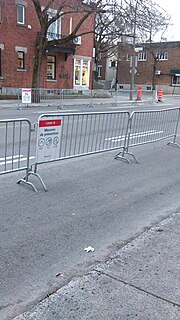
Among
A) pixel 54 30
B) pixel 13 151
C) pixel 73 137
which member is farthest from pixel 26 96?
pixel 13 151

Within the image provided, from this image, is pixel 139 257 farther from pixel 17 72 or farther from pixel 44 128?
pixel 17 72

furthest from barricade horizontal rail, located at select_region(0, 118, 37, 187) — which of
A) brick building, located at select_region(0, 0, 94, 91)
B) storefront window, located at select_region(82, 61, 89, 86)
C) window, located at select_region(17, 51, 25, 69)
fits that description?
storefront window, located at select_region(82, 61, 89, 86)

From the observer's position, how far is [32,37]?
96.1 ft

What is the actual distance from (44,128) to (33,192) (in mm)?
1112

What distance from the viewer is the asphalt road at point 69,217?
11.3 feet

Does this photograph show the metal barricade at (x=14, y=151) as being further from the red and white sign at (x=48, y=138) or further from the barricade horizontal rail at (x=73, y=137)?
the red and white sign at (x=48, y=138)

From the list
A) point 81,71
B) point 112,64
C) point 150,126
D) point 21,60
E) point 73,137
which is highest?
point 112,64

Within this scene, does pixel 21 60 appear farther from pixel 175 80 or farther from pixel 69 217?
pixel 175 80

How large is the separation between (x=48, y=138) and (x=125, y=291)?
138 inches

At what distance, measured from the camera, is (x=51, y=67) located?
31.9 metres

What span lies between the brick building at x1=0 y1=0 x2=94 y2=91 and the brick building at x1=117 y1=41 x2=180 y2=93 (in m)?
21.1

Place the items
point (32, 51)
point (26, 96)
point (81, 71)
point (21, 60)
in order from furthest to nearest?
point (81, 71)
point (32, 51)
point (21, 60)
point (26, 96)

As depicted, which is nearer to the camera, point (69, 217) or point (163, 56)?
point (69, 217)

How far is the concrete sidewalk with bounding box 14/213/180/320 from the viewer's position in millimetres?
2867
